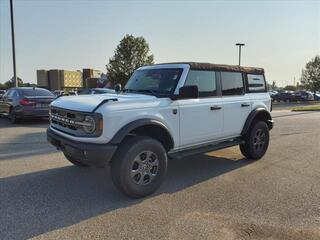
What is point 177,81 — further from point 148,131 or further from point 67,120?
point 67,120

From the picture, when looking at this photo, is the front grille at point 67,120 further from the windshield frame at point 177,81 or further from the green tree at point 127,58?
the green tree at point 127,58

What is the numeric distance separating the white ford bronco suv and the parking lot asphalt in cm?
44

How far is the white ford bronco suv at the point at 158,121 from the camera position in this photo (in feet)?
15.7

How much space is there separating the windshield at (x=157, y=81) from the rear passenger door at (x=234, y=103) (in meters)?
1.12

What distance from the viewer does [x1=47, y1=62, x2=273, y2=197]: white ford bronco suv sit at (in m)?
4.78

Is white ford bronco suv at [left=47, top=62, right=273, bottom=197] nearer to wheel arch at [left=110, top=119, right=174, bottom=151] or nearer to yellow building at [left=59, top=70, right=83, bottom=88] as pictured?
wheel arch at [left=110, top=119, right=174, bottom=151]

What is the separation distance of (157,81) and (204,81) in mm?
838

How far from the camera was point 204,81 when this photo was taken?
245 inches

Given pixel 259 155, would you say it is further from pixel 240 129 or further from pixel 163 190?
pixel 163 190

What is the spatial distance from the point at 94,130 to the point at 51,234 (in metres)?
1.42

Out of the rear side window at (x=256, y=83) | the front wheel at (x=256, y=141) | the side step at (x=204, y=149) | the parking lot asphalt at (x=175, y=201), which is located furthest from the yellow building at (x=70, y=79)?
the side step at (x=204, y=149)

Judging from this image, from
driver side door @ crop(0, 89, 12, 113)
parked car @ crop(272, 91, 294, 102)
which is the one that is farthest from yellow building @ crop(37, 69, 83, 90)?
driver side door @ crop(0, 89, 12, 113)

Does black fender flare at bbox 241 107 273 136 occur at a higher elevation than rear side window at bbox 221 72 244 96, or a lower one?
lower

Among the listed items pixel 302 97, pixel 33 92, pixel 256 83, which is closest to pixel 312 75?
pixel 302 97
